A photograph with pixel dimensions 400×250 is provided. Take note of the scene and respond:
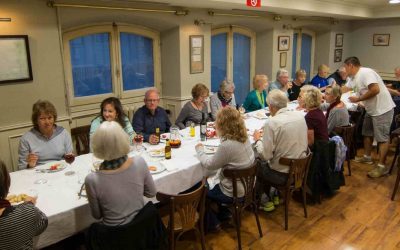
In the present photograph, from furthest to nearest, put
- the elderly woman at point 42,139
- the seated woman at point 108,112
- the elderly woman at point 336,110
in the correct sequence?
1. the elderly woman at point 336,110
2. the seated woman at point 108,112
3. the elderly woman at point 42,139

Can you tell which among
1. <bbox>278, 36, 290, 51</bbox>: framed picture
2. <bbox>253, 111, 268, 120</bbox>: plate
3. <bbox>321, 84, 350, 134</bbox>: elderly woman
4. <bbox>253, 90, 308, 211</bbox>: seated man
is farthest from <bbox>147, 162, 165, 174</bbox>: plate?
<bbox>278, 36, 290, 51</bbox>: framed picture

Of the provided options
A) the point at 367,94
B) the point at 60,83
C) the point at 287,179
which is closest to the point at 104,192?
the point at 287,179

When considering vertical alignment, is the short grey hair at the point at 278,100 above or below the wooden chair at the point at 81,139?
above

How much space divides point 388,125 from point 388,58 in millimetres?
5223

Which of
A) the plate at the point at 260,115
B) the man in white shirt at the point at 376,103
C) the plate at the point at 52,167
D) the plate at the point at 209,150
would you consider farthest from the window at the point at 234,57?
the plate at the point at 52,167

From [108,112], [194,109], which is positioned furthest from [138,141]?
[194,109]

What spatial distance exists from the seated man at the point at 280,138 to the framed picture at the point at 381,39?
727 centimetres

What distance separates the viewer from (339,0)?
658 centimetres

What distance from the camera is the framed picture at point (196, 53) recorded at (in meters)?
5.63

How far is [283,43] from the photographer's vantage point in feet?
24.2

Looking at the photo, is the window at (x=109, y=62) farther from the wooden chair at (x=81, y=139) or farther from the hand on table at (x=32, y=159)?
the hand on table at (x=32, y=159)

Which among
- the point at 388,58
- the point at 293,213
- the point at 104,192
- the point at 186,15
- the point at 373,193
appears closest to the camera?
the point at 104,192

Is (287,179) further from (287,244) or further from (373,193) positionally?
(373,193)

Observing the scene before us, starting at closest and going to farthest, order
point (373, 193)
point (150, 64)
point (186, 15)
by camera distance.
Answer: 1. point (373, 193)
2. point (186, 15)
3. point (150, 64)
